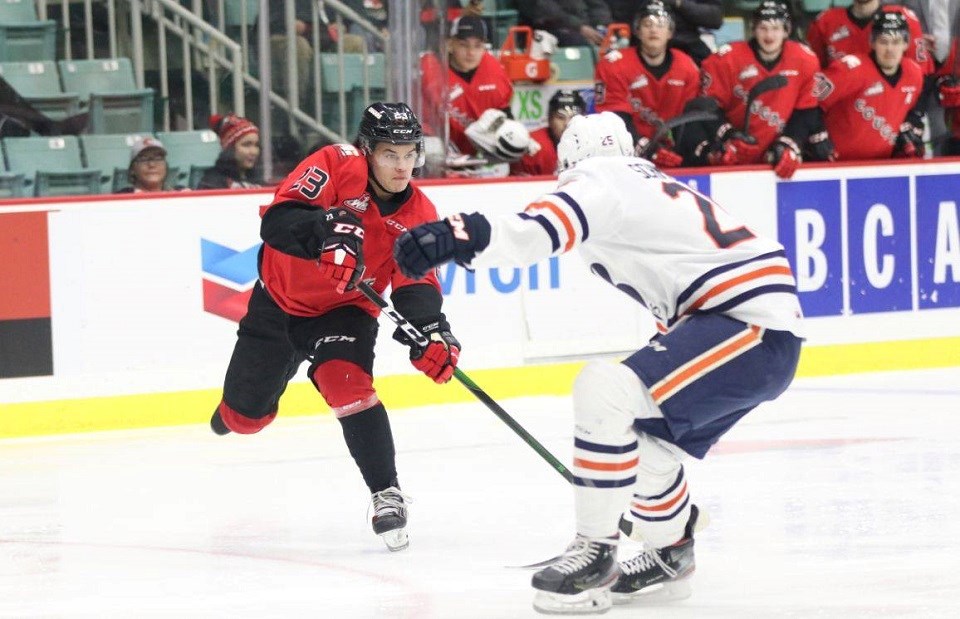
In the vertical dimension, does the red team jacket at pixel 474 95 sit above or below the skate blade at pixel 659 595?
above

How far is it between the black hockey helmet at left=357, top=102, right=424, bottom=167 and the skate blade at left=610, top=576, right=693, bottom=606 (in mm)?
1231

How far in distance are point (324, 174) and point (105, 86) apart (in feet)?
7.81

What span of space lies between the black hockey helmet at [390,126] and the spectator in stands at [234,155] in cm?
227

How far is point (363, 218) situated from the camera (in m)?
4.18

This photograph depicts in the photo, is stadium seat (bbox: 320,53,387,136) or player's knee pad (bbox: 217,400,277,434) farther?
stadium seat (bbox: 320,53,387,136)

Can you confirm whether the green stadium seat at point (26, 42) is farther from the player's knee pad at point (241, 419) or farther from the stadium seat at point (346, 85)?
the player's knee pad at point (241, 419)

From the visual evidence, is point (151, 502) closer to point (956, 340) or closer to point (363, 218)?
point (363, 218)

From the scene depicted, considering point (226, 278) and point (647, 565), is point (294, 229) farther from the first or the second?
point (226, 278)

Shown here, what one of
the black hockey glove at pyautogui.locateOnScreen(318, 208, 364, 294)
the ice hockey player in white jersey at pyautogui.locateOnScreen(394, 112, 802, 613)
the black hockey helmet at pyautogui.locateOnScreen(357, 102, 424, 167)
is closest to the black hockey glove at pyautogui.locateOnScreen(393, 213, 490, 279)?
the ice hockey player in white jersey at pyautogui.locateOnScreen(394, 112, 802, 613)

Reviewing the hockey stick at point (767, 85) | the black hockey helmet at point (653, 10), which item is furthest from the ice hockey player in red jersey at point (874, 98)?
the black hockey helmet at point (653, 10)

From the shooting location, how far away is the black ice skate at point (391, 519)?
13.3 feet

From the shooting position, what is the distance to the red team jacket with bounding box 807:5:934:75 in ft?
25.2

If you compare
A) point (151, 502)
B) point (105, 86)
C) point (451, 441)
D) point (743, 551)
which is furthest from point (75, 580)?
point (105, 86)

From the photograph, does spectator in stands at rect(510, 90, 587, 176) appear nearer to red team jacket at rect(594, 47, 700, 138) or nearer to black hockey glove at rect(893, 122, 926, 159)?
red team jacket at rect(594, 47, 700, 138)
